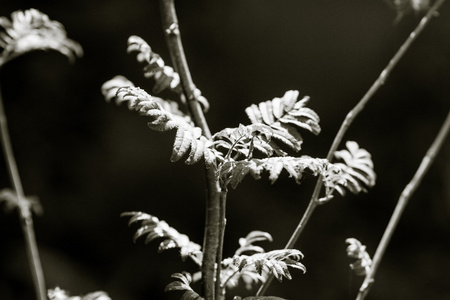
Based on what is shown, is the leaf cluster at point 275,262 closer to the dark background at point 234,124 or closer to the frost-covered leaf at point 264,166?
the frost-covered leaf at point 264,166

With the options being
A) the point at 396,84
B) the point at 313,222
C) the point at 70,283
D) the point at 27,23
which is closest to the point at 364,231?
the point at 313,222

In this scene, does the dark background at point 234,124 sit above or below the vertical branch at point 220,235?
above

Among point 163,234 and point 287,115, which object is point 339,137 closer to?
point 287,115

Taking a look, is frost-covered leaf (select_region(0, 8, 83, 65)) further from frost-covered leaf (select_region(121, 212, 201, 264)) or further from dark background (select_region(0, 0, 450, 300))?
dark background (select_region(0, 0, 450, 300))

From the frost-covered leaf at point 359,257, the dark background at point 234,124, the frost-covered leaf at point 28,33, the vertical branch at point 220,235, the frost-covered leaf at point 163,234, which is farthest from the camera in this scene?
the dark background at point 234,124

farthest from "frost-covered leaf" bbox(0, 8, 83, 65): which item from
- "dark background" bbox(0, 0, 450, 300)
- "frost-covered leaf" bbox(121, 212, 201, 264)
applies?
"dark background" bbox(0, 0, 450, 300)

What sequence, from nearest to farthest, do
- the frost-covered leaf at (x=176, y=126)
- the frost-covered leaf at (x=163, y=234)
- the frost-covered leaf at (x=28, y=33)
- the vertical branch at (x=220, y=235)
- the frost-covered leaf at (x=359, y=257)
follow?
the frost-covered leaf at (x=176, y=126)
the vertical branch at (x=220, y=235)
the frost-covered leaf at (x=163, y=234)
the frost-covered leaf at (x=359, y=257)
the frost-covered leaf at (x=28, y=33)

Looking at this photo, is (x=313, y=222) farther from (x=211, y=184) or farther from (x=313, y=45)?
(x=211, y=184)

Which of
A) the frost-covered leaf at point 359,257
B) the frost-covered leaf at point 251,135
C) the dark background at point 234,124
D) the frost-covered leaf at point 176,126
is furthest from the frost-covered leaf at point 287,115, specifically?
the dark background at point 234,124
